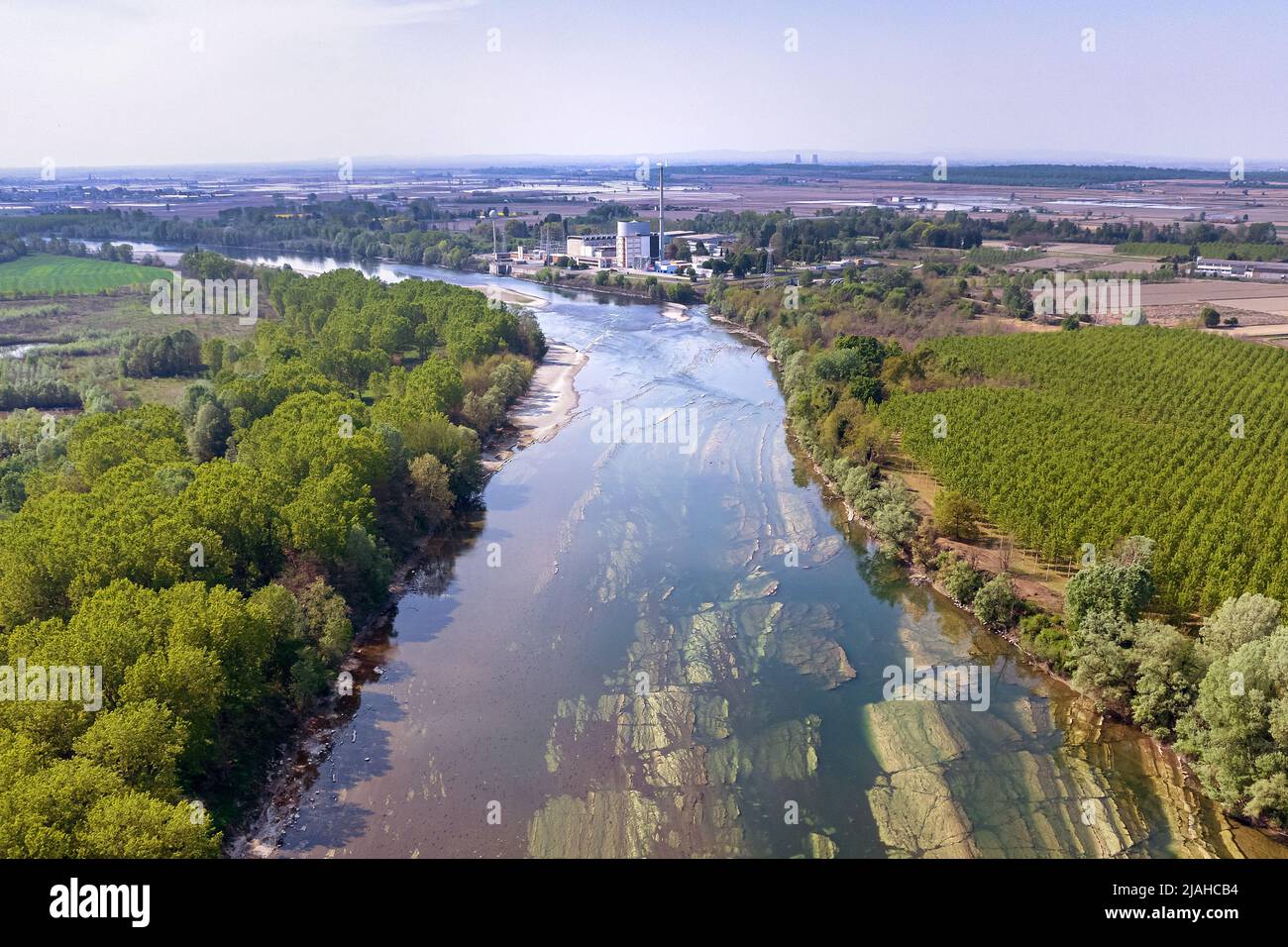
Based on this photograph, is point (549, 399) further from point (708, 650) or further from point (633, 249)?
point (633, 249)

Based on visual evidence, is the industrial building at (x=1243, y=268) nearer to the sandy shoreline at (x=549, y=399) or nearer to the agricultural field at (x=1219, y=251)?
the agricultural field at (x=1219, y=251)

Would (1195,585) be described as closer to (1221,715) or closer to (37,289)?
(1221,715)

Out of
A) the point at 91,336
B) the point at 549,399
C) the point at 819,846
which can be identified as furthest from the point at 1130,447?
the point at 91,336

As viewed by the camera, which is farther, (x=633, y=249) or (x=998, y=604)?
(x=633, y=249)

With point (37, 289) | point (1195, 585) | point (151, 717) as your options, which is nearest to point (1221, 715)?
point (1195, 585)

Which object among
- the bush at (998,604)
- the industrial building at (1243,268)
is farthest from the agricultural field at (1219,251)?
the bush at (998,604)

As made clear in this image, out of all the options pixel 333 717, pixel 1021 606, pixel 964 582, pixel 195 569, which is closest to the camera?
pixel 333 717
